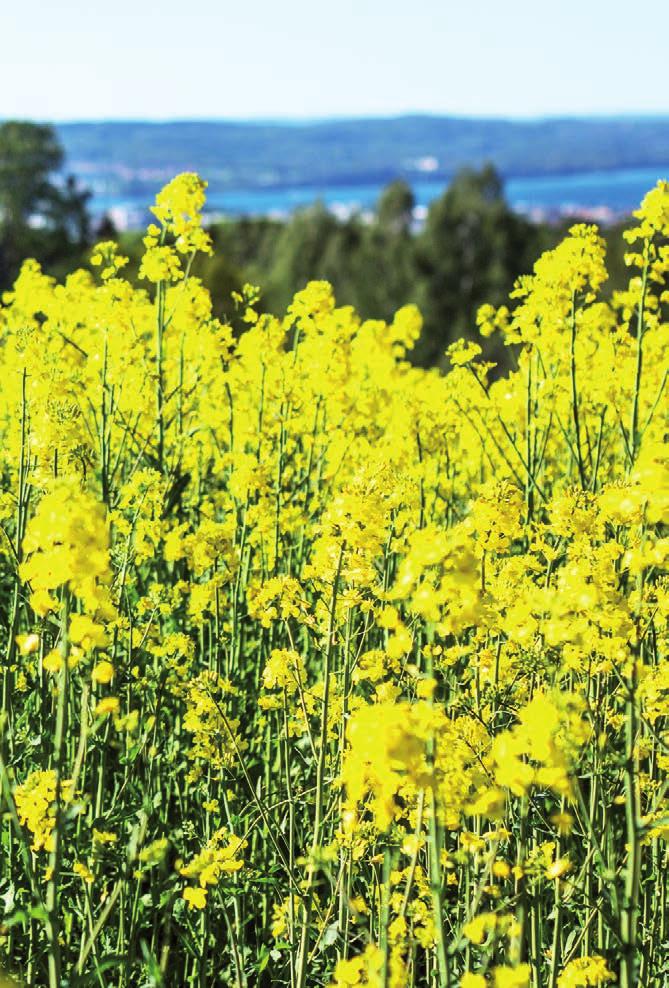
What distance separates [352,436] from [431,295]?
131 ft

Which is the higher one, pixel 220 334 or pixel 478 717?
pixel 220 334

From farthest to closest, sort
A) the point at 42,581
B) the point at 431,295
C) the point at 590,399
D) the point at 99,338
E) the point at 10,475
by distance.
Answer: the point at 431,295 → the point at 99,338 → the point at 590,399 → the point at 10,475 → the point at 42,581

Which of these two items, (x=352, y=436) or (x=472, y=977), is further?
(x=352, y=436)

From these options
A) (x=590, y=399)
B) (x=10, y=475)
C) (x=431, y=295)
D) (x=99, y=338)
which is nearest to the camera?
(x=10, y=475)

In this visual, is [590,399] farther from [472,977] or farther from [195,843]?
[472,977]

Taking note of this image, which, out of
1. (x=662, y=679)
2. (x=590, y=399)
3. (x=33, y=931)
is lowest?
(x=33, y=931)

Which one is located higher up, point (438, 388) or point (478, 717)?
point (438, 388)

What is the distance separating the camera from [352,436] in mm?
5047

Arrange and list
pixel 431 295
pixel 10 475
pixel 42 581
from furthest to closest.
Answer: pixel 431 295, pixel 10 475, pixel 42 581

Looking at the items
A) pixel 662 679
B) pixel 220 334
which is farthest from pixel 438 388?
pixel 662 679

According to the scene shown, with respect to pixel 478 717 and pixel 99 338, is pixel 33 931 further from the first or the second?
pixel 99 338

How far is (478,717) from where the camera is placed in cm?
280

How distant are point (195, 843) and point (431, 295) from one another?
41343 mm

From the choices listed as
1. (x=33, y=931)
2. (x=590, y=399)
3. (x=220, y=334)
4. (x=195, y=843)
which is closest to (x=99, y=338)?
(x=220, y=334)
